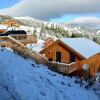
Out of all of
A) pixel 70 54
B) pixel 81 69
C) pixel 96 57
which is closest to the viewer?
pixel 81 69

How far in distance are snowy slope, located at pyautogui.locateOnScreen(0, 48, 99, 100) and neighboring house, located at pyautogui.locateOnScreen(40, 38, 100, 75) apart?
13882mm

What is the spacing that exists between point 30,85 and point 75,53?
18471mm

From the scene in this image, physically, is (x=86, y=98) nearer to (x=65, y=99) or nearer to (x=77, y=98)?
(x=77, y=98)

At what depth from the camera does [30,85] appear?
14.6 meters

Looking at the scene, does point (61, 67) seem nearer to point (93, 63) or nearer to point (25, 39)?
point (93, 63)

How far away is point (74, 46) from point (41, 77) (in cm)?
1749

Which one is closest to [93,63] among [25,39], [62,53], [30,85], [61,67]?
[62,53]

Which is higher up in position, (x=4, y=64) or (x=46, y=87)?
(x=4, y=64)

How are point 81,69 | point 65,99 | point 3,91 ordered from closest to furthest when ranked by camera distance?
1. point 3,91
2. point 65,99
3. point 81,69

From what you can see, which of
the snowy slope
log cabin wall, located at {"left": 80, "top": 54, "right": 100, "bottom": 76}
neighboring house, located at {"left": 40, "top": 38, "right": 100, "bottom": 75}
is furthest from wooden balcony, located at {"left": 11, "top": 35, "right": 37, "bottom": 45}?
the snowy slope

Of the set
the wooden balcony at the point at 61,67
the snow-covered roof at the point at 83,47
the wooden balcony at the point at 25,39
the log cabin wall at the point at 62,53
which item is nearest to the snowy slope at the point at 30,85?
the wooden balcony at the point at 61,67

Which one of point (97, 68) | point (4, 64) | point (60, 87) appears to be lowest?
point (97, 68)

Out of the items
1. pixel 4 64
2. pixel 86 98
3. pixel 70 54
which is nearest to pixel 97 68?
pixel 70 54

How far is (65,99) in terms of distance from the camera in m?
15.0
